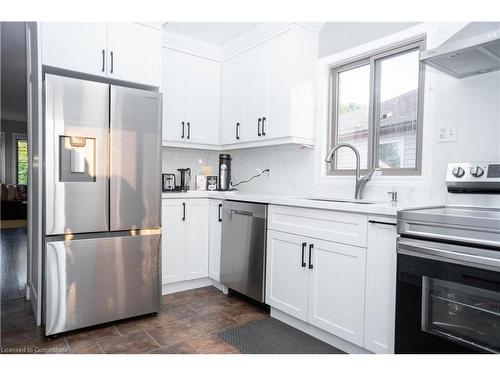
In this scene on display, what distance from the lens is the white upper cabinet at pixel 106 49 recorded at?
7.48 ft

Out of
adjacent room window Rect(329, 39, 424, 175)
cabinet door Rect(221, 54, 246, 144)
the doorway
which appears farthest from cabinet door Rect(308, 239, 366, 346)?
the doorway

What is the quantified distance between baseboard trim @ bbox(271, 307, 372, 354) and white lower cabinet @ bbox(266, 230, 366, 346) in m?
0.07

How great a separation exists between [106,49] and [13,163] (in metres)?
8.49

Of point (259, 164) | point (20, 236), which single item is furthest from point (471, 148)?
point (20, 236)

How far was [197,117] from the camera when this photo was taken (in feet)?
11.3

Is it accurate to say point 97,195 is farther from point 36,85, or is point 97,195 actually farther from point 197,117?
point 197,117

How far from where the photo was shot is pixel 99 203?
7.57 ft

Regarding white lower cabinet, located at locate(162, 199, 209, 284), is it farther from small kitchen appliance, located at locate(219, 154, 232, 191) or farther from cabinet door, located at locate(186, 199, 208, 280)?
small kitchen appliance, located at locate(219, 154, 232, 191)

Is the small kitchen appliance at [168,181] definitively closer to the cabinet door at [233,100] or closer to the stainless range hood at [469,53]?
the cabinet door at [233,100]

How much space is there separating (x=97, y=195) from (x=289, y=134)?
1.56 m

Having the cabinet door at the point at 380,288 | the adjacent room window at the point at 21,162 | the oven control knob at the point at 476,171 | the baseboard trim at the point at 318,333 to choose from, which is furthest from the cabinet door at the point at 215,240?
the adjacent room window at the point at 21,162

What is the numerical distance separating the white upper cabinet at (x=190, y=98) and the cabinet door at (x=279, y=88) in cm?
78

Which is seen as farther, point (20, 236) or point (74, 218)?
point (20, 236)

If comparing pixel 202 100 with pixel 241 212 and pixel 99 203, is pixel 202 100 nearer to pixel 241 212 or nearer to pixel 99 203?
pixel 241 212
